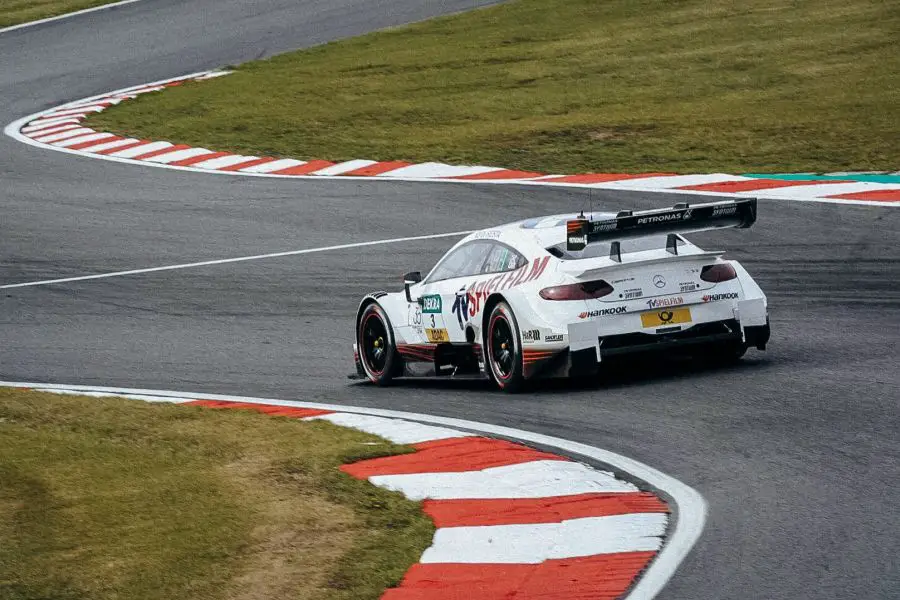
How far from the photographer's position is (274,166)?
74.0ft

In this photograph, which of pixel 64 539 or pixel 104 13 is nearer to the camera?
pixel 64 539

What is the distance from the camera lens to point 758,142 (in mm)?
21062

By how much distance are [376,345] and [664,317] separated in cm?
278

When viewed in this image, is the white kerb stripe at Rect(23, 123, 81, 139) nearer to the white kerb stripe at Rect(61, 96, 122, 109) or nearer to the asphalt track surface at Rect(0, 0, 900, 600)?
the asphalt track surface at Rect(0, 0, 900, 600)

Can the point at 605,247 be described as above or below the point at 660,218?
below

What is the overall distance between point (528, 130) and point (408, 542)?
1685cm

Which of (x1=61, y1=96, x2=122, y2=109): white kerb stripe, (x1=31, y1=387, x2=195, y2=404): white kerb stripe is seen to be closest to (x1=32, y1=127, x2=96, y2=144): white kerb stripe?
(x1=61, y1=96, x2=122, y2=109): white kerb stripe

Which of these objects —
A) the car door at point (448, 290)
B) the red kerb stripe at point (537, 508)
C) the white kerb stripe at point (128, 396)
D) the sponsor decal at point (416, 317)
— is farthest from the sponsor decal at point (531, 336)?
the red kerb stripe at point (537, 508)

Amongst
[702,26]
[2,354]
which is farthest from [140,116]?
[2,354]

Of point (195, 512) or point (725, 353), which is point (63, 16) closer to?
point (725, 353)

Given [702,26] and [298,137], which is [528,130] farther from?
[702,26]

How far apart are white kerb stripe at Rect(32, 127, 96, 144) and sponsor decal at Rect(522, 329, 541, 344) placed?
17039 millimetres

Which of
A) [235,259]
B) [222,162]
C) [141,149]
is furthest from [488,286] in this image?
[141,149]

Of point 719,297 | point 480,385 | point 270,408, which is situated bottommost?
point 480,385
